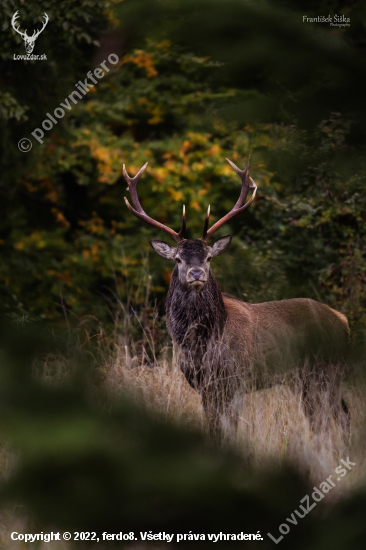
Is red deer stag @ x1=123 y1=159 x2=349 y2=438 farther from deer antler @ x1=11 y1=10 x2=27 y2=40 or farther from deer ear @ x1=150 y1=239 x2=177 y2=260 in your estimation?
deer antler @ x1=11 y1=10 x2=27 y2=40

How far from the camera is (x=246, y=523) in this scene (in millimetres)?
538

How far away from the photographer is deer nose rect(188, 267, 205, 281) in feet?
15.4

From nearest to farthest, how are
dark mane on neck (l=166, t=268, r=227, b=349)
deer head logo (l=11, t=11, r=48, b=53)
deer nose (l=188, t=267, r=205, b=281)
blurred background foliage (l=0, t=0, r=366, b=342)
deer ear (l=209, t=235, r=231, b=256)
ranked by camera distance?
blurred background foliage (l=0, t=0, r=366, b=342)
deer nose (l=188, t=267, r=205, b=281)
dark mane on neck (l=166, t=268, r=227, b=349)
deer ear (l=209, t=235, r=231, b=256)
deer head logo (l=11, t=11, r=48, b=53)

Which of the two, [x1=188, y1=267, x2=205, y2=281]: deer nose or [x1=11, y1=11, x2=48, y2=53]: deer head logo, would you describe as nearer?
[x1=188, y1=267, x2=205, y2=281]: deer nose

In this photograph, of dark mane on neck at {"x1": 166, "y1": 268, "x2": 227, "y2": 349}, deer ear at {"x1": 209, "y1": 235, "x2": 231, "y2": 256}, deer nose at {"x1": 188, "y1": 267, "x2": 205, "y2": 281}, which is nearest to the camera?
deer nose at {"x1": 188, "y1": 267, "x2": 205, "y2": 281}

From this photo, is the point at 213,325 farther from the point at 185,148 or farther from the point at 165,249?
the point at 185,148

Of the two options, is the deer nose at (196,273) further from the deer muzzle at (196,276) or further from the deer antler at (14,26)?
the deer antler at (14,26)

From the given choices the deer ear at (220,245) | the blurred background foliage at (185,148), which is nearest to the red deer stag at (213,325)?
the deer ear at (220,245)

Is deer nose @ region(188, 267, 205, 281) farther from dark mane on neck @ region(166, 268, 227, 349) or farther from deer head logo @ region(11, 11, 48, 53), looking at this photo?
deer head logo @ region(11, 11, 48, 53)

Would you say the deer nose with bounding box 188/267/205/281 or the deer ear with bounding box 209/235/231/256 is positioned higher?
the deer nose with bounding box 188/267/205/281

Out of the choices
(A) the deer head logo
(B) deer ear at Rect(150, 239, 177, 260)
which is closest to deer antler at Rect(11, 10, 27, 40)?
(A) the deer head logo

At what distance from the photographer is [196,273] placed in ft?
15.4

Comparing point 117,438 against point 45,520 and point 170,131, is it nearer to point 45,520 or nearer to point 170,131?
point 45,520

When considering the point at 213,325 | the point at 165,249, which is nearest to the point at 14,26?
the point at 165,249
